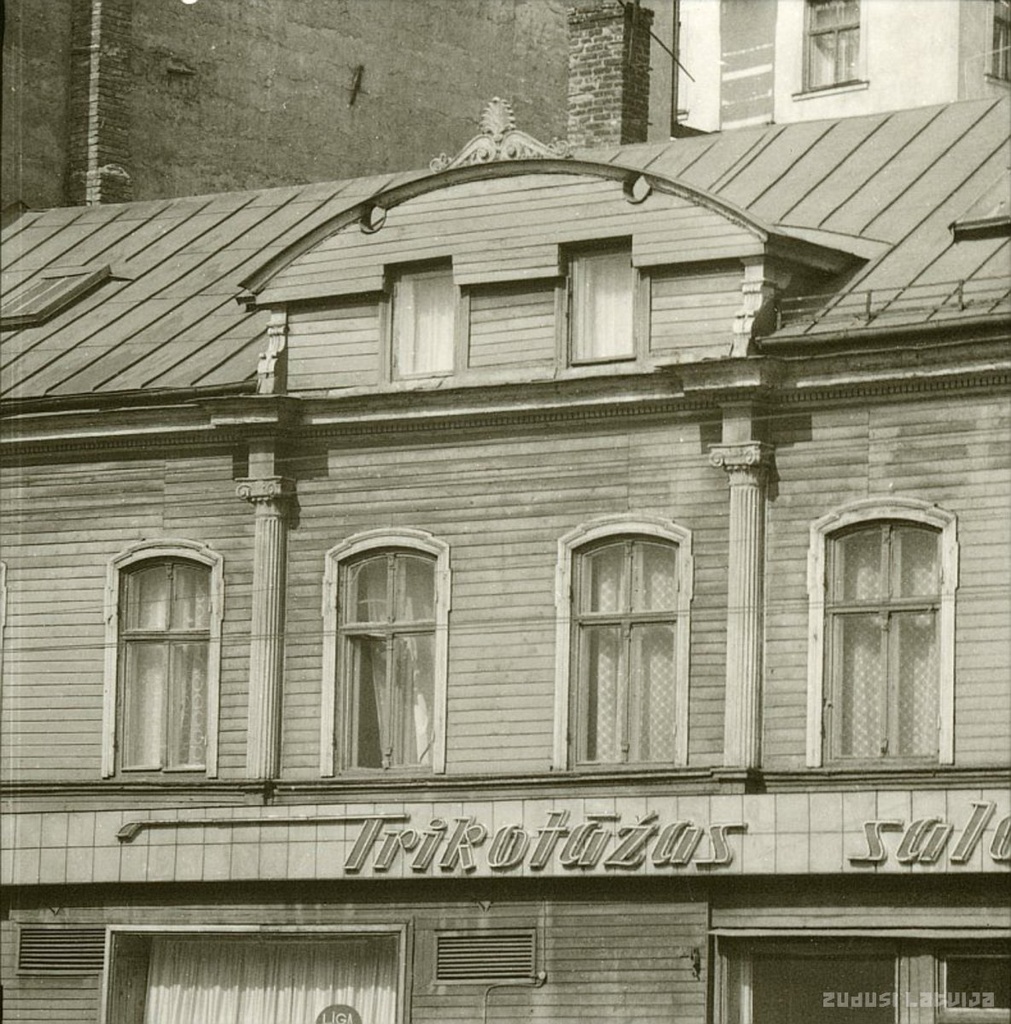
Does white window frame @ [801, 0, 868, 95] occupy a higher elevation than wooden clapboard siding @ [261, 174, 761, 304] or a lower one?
higher

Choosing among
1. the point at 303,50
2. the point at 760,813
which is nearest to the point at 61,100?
the point at 303,50

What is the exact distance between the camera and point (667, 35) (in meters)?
40.6

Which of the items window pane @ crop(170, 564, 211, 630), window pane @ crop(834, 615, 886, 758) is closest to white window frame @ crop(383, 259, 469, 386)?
window pane @ crop(170, 564, 211, 630)

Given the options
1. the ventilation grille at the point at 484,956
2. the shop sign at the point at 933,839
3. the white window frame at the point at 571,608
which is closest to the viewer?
the shop sign at the point at 933,839

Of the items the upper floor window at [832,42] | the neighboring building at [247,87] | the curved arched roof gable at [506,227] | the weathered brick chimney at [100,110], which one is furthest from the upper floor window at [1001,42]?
the curved arched roof gable at [506,227]

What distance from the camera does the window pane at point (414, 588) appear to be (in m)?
25.9

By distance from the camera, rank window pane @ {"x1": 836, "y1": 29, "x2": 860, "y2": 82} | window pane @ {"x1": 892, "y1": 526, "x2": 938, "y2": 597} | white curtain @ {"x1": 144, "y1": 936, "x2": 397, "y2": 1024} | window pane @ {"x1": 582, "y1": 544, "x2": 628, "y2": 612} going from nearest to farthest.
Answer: window pane @ {"x1": 892, "y1": 526, "x2": 938, "y2": 597}, window pane @ {"x1": 582, "y1": 544, "x2": 628, "y2": 612}, white curtain @ {"x1": 144, "y1": 936, "x2": 397, "y2": 1024}, window pane @ {"x1": 836, "y1": 29, "x2": 860, "y2": 82}

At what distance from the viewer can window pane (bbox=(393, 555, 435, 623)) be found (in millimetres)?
25938

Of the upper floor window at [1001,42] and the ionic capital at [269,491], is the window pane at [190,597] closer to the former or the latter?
the ionic capital at [269,491]

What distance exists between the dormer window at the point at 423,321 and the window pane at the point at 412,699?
2422 mm

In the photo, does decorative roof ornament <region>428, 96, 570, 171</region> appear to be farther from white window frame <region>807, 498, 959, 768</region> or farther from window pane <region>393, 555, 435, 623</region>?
white window frame <region>807, 498, 959, 768</region>

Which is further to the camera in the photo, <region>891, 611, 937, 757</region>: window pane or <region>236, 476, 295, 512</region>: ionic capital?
<region>236, 476, 295, 512</region>: ionic capital

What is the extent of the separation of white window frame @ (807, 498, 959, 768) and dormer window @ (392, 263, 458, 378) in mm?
4013

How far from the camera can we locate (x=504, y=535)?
84.0 feet
